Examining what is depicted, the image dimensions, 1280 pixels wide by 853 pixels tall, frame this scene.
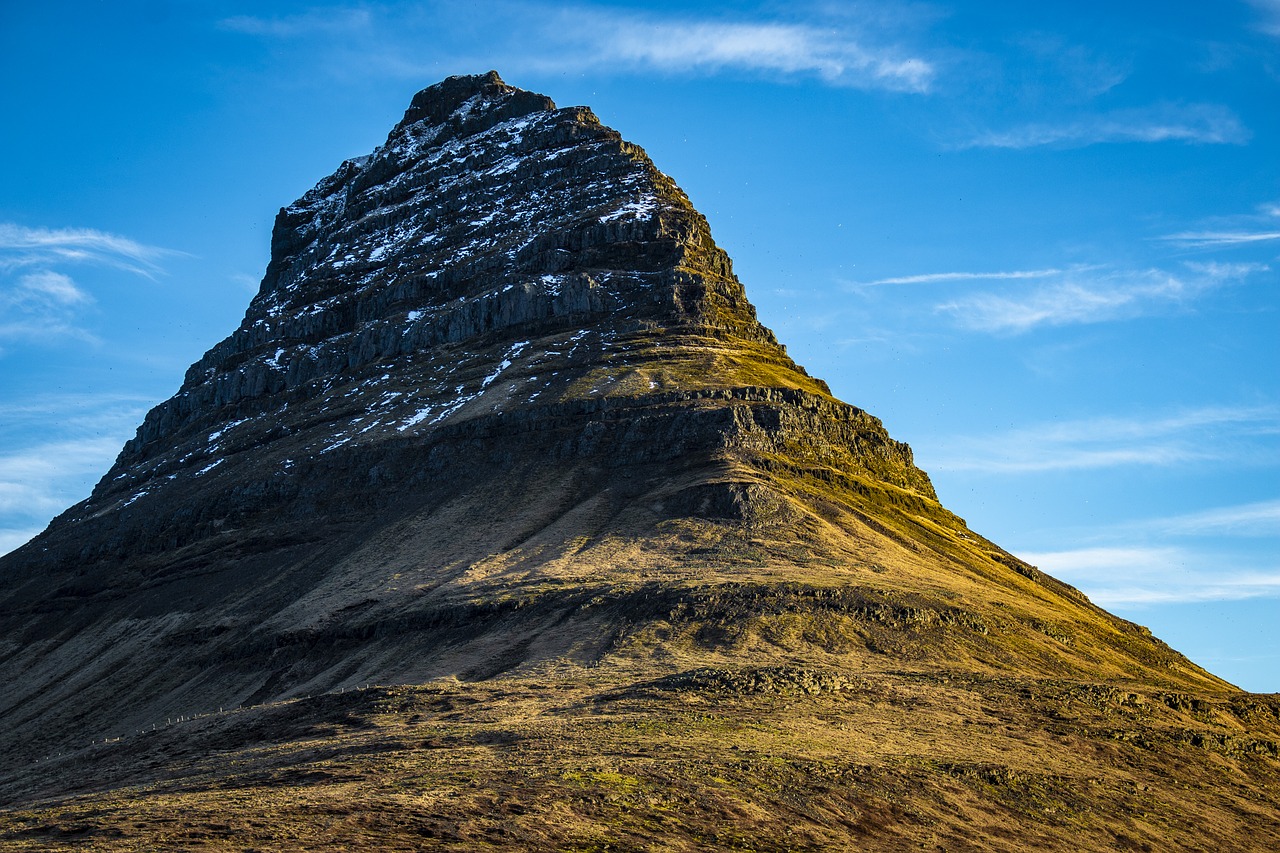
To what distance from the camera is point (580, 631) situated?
327 ft

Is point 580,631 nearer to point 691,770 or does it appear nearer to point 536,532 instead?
point 536,532

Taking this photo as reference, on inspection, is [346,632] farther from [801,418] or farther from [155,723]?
[801,418]

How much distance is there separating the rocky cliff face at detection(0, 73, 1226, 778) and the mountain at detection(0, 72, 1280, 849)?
0.50 metres

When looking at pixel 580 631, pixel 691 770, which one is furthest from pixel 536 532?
pixel 691 770

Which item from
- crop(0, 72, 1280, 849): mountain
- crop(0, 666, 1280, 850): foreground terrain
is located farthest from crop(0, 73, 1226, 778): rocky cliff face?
crop(0, 666, 1280, 850): foreground terrain

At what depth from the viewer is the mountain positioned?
5831cm

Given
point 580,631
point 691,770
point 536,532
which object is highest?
point 536,532

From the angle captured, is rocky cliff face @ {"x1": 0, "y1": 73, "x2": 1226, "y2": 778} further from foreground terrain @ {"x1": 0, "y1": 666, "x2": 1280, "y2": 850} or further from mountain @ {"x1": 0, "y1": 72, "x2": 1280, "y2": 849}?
foreground terrain @ {"x1": 0, "y1": 666, "x2": 1280, "y2": 850}

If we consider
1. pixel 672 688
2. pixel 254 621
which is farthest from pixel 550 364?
pixel 672 688

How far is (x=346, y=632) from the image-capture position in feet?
376

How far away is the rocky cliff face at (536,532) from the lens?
336 feet

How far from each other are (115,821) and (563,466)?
95764 millimetres

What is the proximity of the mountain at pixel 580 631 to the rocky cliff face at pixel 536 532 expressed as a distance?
500mm

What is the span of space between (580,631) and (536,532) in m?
30.2
